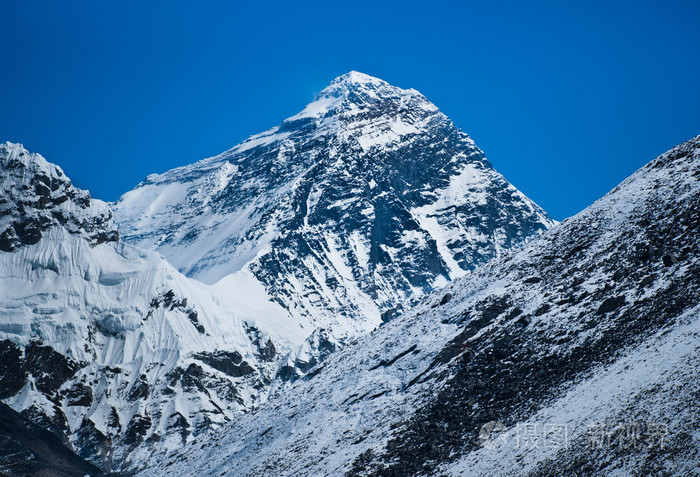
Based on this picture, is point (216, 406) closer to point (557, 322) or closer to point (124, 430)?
point (124, 430)

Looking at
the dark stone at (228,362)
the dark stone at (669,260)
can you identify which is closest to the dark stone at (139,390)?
the dark stone at (228,362)

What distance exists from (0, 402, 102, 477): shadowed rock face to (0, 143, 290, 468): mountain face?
3133 mm

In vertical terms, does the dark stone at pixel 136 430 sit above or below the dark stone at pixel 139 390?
below

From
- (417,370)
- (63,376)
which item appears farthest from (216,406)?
(417,370)

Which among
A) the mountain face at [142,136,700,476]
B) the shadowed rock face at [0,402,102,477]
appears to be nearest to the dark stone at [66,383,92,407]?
the shadowed rock face at [0,402,102,477]

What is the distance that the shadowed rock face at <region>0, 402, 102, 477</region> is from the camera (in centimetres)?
12719

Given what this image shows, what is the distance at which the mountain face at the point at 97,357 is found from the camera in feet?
537

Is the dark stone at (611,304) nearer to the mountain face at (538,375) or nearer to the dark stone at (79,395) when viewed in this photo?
the mountain face at (538,375)

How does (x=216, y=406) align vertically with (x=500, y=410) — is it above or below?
above

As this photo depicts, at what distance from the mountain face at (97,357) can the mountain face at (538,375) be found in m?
59.4

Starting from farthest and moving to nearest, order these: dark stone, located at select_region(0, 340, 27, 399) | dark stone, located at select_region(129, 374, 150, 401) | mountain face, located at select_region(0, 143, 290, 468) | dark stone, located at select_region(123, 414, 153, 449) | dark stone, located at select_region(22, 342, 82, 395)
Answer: dark stone, located at select_region(129, 374, 150, 401)
dark stone, located at select_region(22, 342, 82, 395)
mountain face, located at select_region(0, 143, 290, 468)
dark stone, located at select_region(123, 414, 153, 449)
dark stone, located at select_region(0, 340, 27, 399)

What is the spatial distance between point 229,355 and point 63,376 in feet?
130

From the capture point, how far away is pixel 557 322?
270 ft

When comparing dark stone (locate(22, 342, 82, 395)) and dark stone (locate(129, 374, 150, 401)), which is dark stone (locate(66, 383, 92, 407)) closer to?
dark stone (locate(22, 342, 82, 395))
